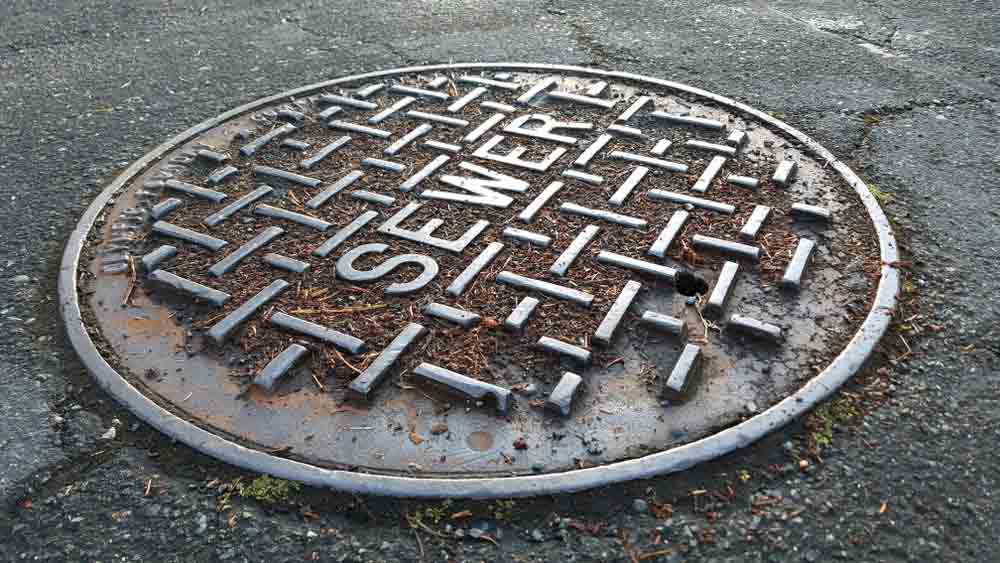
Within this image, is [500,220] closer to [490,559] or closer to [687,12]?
[490,559]

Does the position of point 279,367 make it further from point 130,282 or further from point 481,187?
point 481,187

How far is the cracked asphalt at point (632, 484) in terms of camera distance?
65.4 inches

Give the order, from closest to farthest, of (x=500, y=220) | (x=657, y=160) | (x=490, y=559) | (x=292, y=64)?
(x=490, y=559)
(x=500, y=220)
(x=657, y=160)
(x=292, y=64)

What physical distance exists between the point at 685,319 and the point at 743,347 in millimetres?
175

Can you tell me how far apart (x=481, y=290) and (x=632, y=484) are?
0.76 meters

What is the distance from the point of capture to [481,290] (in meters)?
2.24

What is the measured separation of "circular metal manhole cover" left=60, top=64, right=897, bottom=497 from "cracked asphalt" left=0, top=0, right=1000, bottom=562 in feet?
0.32

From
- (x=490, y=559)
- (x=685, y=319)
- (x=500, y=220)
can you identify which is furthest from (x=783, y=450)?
(x=500, y=220)

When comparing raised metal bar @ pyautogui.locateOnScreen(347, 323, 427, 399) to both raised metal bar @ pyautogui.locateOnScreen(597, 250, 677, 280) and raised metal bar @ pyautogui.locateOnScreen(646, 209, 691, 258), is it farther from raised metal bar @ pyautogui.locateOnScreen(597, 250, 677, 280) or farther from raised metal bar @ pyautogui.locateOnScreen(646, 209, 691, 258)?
raised metal bar @ pyautogui.locateOnScreen(646, 209, 691, 258)

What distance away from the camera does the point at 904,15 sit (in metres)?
4.12

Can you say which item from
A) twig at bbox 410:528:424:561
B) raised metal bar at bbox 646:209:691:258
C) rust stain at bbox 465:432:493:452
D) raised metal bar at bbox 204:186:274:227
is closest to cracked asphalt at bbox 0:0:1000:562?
twig at bbox 410:528:424:561

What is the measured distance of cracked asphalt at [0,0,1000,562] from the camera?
1.66 m

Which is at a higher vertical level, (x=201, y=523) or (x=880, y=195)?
(x=880, y=195)

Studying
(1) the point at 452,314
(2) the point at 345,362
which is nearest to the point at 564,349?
(1) the point at 452,314
